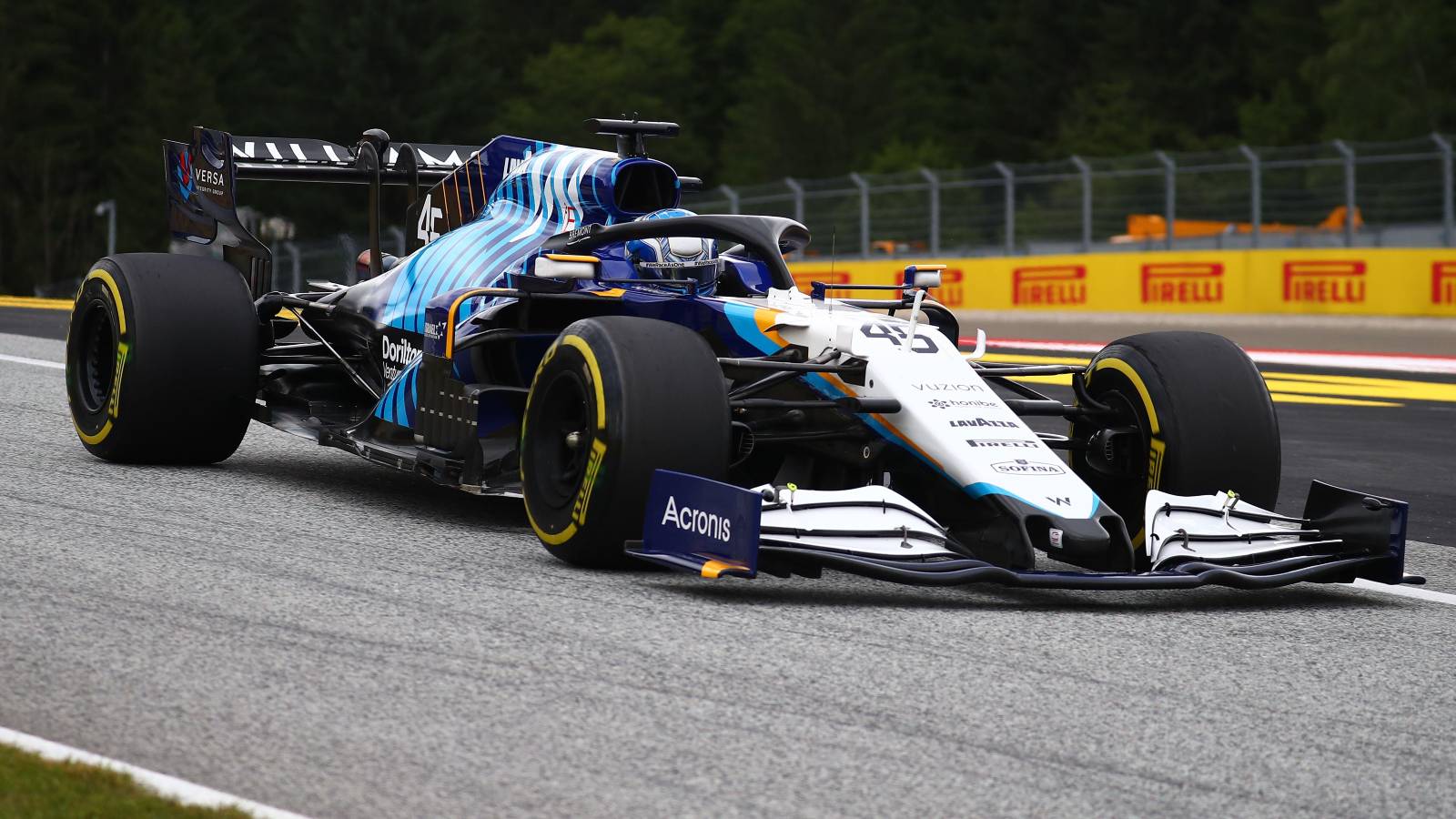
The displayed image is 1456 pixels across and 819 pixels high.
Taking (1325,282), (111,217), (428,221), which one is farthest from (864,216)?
(111,217)

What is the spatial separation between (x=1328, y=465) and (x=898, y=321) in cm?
436

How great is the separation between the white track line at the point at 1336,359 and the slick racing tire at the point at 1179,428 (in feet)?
37.7

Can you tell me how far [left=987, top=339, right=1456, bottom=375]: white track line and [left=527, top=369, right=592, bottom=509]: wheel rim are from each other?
Answer: 12.8 m

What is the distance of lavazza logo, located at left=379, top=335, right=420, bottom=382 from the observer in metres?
8.37

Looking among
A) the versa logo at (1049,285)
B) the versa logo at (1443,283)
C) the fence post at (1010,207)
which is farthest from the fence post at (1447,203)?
the fence post at (1010,207)

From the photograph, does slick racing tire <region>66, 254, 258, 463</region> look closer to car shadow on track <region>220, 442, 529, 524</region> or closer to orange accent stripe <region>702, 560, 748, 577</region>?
car shadow on track <region>220, 442, 529, 524</region>

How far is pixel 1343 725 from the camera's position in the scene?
4.77m

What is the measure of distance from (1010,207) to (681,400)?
72.0 feet

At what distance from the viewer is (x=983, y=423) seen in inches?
254

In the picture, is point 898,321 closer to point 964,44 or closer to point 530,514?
point 530,514

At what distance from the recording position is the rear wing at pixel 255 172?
9.60 m

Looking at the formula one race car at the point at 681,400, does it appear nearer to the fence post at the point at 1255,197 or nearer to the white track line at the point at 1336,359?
the white track line at the point at 1336,359

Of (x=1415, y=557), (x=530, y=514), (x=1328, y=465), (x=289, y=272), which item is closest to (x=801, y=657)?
(x=530, y=514)

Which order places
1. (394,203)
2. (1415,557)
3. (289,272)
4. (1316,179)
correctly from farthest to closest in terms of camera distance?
(394,203), (289,272), (1316,179), (1415,557)
